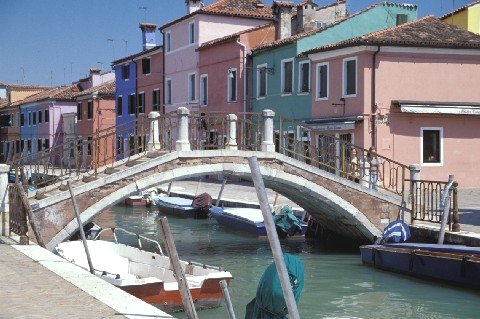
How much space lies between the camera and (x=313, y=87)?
82.3 ft

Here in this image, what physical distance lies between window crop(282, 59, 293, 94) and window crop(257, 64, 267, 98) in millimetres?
1185

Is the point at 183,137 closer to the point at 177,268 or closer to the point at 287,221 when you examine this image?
the point at 287,221

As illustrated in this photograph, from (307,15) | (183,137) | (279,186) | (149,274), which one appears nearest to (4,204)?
(149,274)

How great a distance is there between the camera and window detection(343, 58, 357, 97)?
23.1 metres

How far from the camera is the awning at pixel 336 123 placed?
74.5 feet

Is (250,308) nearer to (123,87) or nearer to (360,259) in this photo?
(360,259)

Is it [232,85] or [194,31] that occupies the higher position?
[194,31]

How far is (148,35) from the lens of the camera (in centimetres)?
4059

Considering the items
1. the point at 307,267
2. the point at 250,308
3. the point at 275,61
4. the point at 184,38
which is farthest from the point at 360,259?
the point at 184,38

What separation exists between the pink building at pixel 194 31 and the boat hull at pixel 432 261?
19107mm

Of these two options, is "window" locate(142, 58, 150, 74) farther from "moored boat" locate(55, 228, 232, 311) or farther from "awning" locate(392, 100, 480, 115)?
"moored boat" locate(55, 228, 232, 311)

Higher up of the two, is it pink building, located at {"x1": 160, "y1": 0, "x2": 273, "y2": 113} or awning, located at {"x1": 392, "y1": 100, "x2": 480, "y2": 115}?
pink building, located at {"x1": 160, "y1": 0, "x2": 273, "y2": 113}

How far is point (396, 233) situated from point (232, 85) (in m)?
16.3

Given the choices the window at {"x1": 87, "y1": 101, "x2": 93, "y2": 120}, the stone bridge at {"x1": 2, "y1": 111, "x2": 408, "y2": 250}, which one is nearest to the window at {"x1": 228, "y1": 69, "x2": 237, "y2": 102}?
the stone bridge at {"x1": 2, "y1": 111, "x2": 408, "y2": 250}
